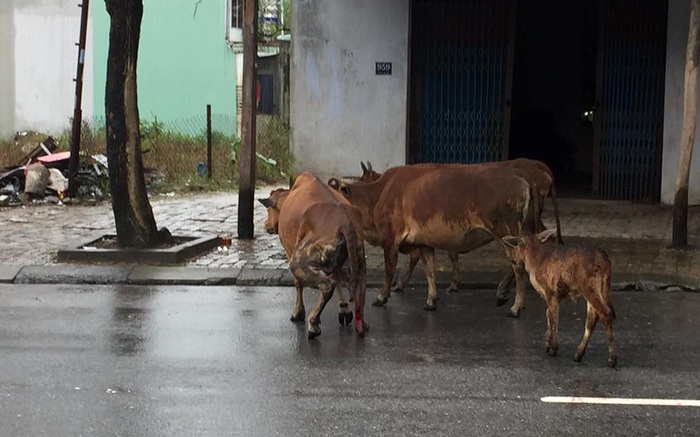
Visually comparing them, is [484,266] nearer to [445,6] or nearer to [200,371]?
[200,371]

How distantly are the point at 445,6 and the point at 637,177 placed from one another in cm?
401

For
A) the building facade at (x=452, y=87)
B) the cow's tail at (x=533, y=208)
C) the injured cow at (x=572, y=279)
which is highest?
the building facade at (x=452, y=87)

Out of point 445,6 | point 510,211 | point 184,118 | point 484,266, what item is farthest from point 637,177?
point 184,118

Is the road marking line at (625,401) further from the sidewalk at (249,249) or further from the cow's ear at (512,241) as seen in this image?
the sidewalk at (249,249)

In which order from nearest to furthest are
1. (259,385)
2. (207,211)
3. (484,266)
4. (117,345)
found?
1. (259,385)
2. (117,345)
3. (484,266)
4. (207,211)

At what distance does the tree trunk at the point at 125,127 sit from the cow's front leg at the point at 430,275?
11.9 ft

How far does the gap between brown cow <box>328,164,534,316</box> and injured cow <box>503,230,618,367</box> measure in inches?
45.4

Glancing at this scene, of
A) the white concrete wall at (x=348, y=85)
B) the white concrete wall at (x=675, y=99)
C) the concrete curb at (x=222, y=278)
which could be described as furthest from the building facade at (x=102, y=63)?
the concrete curb at (x=222, y=278)

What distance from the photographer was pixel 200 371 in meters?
6.77

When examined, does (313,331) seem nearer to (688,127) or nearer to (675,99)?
(688,127)

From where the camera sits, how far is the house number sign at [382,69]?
1535 centimetres

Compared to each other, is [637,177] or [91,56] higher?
[91,56]

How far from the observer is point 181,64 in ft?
89.0

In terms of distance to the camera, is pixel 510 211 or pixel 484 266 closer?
pixel 510 211
